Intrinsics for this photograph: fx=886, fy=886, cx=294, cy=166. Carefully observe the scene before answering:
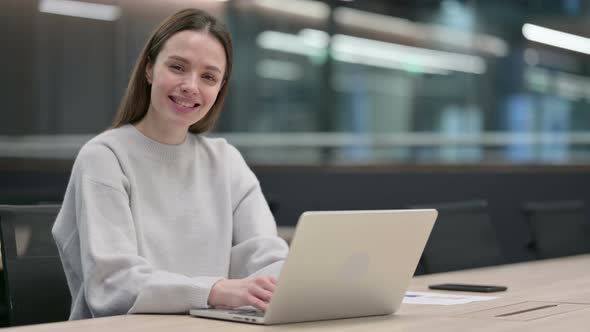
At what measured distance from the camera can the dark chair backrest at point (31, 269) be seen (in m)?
2.07

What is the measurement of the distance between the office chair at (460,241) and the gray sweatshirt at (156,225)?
917 mm

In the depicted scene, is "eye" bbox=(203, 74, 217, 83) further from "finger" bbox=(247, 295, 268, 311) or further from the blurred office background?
the blurred office background

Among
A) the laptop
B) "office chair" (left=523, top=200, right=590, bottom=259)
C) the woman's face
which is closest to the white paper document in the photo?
the laptop

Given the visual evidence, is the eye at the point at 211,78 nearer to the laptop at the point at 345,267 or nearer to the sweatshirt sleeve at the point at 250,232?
the sweatshirt sleeve at the point at 250,232

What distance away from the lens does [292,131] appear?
21.9 feet

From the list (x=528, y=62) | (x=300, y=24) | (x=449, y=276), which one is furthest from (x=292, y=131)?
(x=449, y=276)

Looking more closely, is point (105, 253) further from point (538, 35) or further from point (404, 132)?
point (538, 35)

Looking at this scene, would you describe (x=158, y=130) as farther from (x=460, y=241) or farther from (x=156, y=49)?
(x=460, y=241)

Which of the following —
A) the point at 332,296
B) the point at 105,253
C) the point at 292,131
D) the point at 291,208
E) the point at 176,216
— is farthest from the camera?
the point at 292,131

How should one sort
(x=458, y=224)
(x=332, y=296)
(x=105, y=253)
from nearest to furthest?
(x=332, y=296) → (x=105, y=253) → (x=458, y=224)

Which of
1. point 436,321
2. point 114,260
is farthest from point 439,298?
point 114,260

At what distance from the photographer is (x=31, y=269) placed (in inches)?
83.7

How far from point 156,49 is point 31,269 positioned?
61 centimetres

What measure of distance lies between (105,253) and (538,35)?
18.8 ft
